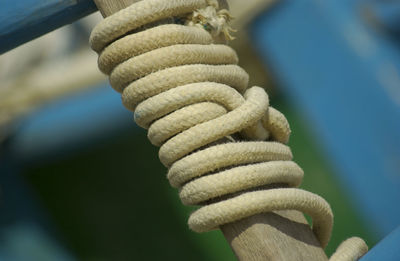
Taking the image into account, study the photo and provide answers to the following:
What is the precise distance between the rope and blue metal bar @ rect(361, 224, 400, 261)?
0.20 ft

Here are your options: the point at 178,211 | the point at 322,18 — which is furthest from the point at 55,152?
the point at 322,18

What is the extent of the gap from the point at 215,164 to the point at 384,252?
0.48 ft

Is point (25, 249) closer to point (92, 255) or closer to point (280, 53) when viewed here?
point (92, 255)

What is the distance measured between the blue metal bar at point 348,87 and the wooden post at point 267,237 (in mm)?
918

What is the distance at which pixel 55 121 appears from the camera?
1568 mm

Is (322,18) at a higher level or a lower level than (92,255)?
higher

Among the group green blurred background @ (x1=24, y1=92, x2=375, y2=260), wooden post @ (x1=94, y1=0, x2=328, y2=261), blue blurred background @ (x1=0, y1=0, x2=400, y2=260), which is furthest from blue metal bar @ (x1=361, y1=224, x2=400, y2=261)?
green blurred background @ (x1=24, y1=92, x2=375, y2=260)

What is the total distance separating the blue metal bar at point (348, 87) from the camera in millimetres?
1354

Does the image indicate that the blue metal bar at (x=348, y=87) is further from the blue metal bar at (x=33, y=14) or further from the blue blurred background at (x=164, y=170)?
the blue metal bar at (x=33, y=14)

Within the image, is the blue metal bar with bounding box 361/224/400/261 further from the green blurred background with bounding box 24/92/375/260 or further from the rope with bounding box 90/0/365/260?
the green blurred background with bounding box 24/92/375/260

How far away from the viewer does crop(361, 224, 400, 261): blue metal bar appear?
1.52ft

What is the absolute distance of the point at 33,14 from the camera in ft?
1.68

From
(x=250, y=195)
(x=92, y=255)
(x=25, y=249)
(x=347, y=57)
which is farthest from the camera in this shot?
(x=92, y=255)

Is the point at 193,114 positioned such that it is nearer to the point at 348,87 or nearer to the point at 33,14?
the point at 33,14
